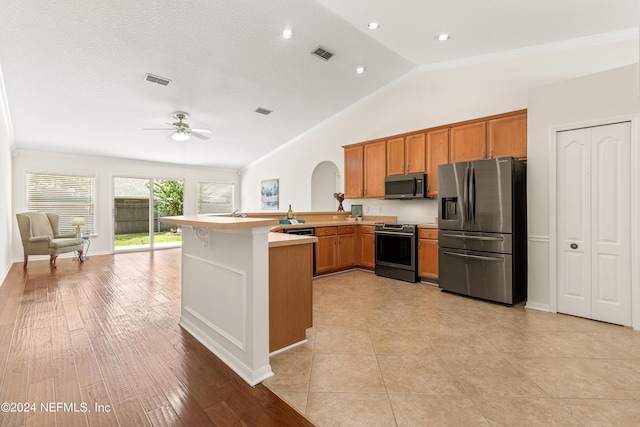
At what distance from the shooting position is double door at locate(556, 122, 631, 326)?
291 centimetres

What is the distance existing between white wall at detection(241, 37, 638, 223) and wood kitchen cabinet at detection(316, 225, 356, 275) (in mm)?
886

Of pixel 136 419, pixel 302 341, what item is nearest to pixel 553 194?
pixel 302 341

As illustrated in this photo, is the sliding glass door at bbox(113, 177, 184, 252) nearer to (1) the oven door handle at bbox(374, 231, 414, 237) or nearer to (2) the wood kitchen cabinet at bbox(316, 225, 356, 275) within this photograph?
(2) the wood kitchen cabinet at bbox(316, 225, 356, 275)

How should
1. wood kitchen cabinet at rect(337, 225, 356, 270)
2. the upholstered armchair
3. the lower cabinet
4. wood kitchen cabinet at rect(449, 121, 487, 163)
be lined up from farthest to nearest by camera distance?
1. the upholstered armchair
2. wood kitchen cabinet at rect(337, 225, 356, 270)
3. wood kitchen cabinet at rect(449, 121, 487, 163)
4. the lower cabinet

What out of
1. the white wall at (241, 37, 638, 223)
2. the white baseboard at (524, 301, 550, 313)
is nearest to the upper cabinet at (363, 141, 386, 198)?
the white wall at (241, 37, 638, 223)

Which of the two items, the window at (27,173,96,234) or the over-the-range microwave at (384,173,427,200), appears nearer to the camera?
the over-the-range microwave at (384,173,427,200)

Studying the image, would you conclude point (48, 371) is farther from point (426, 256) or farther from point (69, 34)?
point (426, 256)

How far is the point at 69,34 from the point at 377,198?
16.0 ft

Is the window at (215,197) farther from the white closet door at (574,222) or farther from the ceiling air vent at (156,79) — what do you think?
the white closet door at (574,222)

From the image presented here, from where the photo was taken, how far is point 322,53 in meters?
4.25

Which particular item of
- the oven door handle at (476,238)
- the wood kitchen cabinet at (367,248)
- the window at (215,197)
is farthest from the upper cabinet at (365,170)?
the window at (215,197)

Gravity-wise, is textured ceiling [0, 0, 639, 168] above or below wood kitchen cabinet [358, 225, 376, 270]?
above

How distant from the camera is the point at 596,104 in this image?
9.94 feet

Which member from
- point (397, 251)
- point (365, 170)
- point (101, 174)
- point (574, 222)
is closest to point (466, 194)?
point (574, 222)
